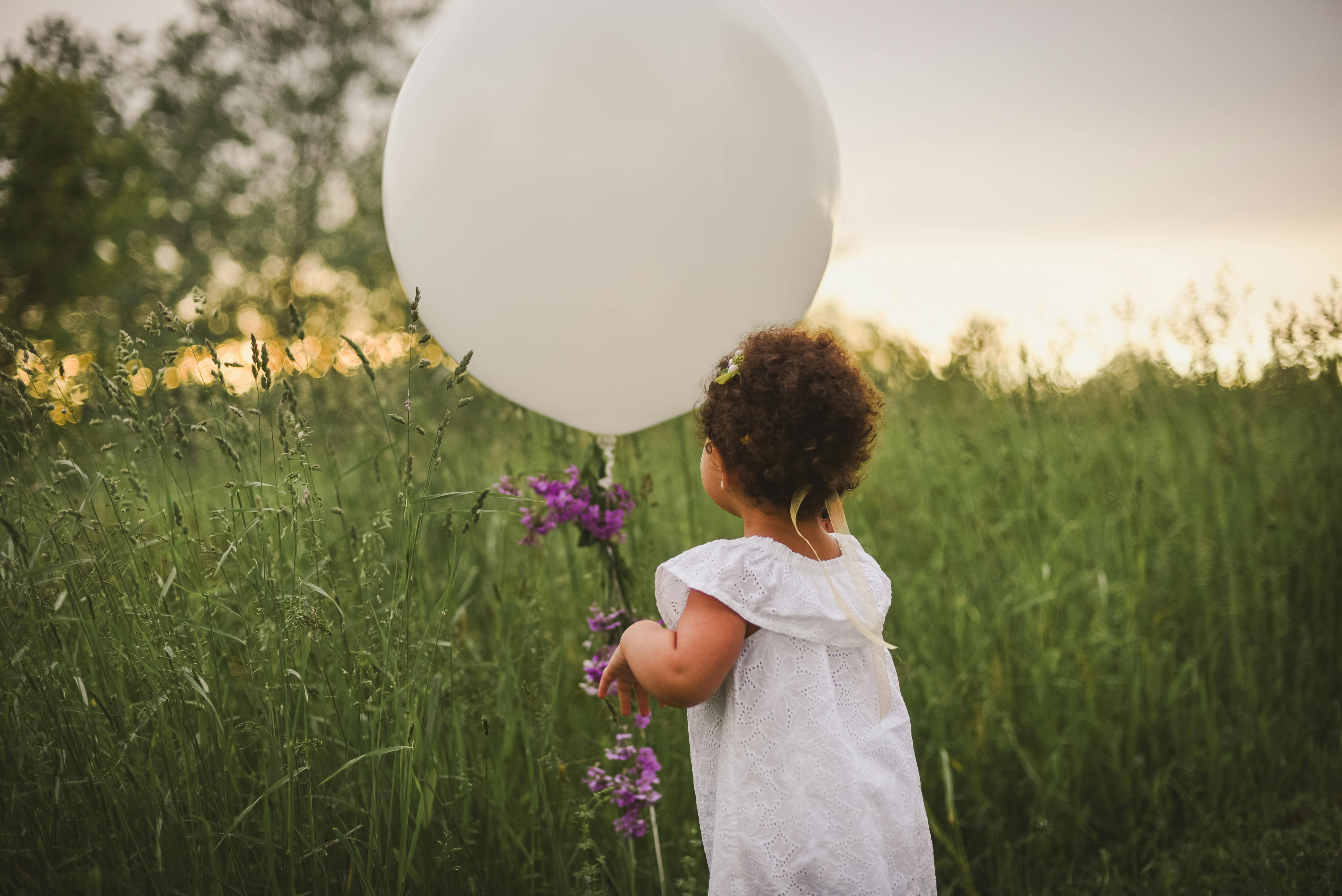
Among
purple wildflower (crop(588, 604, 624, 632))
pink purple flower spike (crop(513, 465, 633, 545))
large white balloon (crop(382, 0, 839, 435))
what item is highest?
large white balloon (crop(382, 0, 839, 435))

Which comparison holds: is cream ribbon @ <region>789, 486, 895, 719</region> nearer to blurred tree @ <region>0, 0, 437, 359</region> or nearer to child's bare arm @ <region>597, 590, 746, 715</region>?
child's bare arm @ <region>597, 590, 746, 715</region>

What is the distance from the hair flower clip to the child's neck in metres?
0.20

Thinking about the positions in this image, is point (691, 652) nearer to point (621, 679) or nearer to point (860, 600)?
point (621, 679)

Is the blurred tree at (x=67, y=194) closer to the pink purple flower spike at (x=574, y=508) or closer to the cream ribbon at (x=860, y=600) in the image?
the pink purple flower spike at (x=574, y=508)

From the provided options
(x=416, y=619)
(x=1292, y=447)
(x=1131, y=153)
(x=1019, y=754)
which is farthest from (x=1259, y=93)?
(x=416, y=619)

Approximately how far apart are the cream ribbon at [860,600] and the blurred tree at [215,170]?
27.3ft

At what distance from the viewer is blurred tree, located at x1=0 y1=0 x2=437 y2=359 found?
8.95 meters

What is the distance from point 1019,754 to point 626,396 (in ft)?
4.86

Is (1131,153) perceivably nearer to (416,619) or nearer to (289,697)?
(416,619)

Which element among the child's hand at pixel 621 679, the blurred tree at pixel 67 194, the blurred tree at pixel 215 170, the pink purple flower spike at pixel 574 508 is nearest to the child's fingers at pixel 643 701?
the child's hand at pixel 621 679

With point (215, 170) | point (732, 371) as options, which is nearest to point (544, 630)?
point (732, 371)

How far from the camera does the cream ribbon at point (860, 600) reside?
1.15 metres

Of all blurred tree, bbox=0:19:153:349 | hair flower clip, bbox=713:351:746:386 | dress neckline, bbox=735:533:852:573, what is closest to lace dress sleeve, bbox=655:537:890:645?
dress neckline, bbox=735:533:852:573

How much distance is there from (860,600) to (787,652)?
0.46 feet
